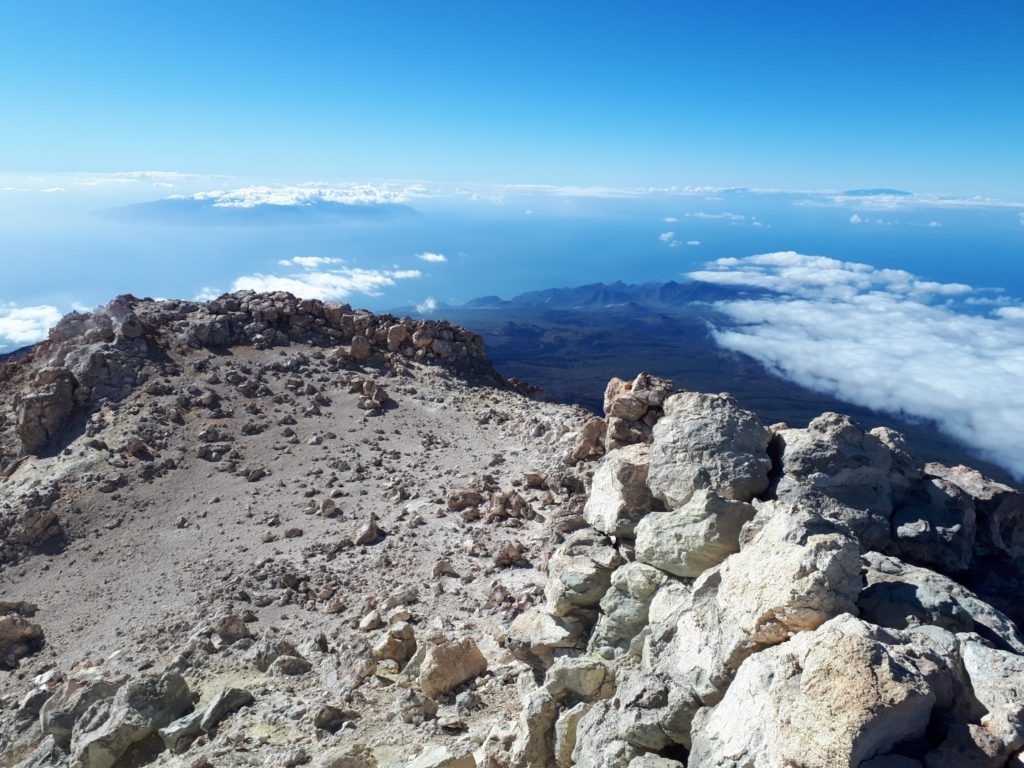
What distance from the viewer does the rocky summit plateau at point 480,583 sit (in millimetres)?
5895

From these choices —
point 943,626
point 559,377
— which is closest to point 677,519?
point 943,626

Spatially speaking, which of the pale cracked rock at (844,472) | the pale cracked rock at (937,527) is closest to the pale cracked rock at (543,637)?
the pale cracked rock at (844,472)

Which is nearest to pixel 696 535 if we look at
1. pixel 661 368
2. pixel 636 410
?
pixel 636 410

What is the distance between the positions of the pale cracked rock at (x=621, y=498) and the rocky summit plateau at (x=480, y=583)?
1.7 inches

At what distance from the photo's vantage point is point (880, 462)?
10.3m

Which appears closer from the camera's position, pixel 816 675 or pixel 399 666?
pixel 816 675

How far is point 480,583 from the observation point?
14.8m

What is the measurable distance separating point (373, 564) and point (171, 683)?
5.63m

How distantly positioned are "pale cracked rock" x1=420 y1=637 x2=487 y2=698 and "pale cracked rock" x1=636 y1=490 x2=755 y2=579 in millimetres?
3644

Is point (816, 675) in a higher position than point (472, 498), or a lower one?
higher

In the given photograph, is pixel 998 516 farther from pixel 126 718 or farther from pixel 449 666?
pixel 126 718

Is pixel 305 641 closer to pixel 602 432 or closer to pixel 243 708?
pixel 243 708

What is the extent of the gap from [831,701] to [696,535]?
3.77 m

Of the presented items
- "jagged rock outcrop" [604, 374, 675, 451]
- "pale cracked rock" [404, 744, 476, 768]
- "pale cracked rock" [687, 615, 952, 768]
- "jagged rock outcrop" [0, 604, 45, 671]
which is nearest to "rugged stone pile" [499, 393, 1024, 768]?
"pale cracked rock" [687, 615, 952, 768]
